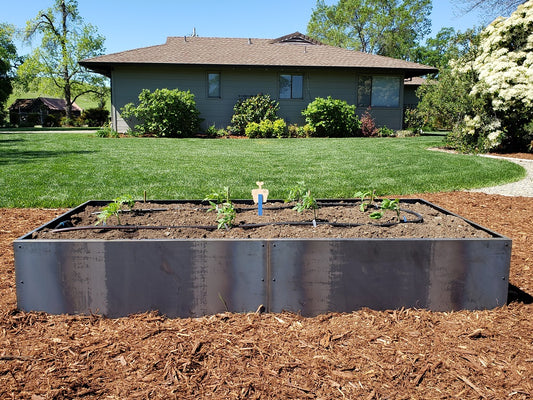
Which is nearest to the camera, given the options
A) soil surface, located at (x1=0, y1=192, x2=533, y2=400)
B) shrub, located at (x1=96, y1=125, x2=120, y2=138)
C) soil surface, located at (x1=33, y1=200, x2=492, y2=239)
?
soil surface, located at (x1=0, y1=192, x2=533, y2=400)

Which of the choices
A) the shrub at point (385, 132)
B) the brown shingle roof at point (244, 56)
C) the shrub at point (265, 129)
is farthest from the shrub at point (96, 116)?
the shrub at point (385, 132)

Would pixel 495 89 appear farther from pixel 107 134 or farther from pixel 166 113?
pixel 107 134

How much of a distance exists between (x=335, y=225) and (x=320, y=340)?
1058 mm

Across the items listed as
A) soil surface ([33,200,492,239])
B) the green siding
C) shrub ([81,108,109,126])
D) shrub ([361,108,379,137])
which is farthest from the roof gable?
soil surface ([33,200,492,239])

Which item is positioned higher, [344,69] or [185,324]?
[344,69]

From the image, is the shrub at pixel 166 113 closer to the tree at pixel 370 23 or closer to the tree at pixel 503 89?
the tree at pixel 503 89

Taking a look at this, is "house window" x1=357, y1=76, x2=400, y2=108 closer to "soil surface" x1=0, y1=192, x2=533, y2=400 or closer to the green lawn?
the green lawn

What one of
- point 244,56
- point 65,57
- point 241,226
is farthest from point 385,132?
point 65,57

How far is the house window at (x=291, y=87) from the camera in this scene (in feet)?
65.3

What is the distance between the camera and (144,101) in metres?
17.4

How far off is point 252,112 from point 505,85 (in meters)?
9.44

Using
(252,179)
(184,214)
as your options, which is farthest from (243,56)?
(184,214)

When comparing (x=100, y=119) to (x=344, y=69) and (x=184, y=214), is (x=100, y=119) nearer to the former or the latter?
(x=344, y=69)

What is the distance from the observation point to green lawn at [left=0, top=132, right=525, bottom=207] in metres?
6.90
